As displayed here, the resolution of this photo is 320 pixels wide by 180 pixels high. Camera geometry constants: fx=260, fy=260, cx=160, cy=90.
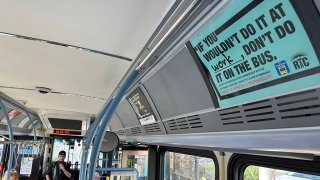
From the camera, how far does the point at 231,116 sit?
156 cm

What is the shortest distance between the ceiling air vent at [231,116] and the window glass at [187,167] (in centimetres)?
118

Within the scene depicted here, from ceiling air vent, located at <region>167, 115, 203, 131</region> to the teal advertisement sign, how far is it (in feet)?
1.41

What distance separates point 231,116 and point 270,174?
30.0 inches

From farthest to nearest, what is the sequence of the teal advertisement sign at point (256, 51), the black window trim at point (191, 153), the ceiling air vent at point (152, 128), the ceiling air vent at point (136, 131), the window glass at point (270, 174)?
the ceiling air vent at point (136, 131), the ceiling air vent at point (152, 128), the black window trim at point (191, 153), the window glass at point (270, 174), the teal advertisement sign at point (256, 51)

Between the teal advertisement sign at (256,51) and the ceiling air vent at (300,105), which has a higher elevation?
the teal advertisement sign at (256,51)

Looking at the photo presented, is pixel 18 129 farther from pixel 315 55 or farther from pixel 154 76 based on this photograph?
pixel 315 55

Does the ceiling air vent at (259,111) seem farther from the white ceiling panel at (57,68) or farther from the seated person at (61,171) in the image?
the seated person at (61,171)

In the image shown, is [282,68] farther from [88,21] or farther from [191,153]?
[191,153]

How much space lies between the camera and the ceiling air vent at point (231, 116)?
150 centimetres

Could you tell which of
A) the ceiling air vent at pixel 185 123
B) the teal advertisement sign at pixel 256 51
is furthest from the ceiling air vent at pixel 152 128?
the teal advertisement sign at pixel 256 51

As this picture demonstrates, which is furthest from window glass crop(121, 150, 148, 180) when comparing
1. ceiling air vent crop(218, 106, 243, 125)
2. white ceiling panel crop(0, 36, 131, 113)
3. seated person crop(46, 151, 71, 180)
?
ceiling air vent crop(218, 106, 243, 125)

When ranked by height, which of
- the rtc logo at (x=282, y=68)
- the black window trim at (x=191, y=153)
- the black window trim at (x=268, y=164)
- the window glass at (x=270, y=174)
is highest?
the rtc logo at (x=282, y=68)

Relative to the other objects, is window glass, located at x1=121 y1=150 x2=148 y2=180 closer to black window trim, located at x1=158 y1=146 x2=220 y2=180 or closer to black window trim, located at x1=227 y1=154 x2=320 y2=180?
black window trim, located at x1=158 y1=146 x2=220 y2=180

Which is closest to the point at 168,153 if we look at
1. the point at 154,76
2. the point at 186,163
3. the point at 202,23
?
the point at 186,163
